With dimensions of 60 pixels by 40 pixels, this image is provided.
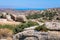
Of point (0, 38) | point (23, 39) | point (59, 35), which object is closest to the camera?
point (59, 35)

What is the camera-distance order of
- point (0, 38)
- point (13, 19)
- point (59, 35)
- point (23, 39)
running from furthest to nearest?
point (13, 19) → point (0, 38) → point (23, 39) → point (59, 35)

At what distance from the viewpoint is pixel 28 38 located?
18.8 metres

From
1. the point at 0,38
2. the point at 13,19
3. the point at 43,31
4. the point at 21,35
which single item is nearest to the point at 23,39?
the point at 21,35

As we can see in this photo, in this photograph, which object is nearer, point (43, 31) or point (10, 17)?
point (43, 31)

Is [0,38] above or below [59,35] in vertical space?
below

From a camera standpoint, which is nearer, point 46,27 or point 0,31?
point 46,27

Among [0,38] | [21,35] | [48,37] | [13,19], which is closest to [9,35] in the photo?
[0,38]

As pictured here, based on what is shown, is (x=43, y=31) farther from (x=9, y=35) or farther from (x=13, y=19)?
(x=13, y=19)

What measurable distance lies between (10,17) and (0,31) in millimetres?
22544

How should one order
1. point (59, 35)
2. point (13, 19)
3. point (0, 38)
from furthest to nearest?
point (13, 19) < point (0, 38) < point (59, 35)

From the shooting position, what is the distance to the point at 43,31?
63.3 ft

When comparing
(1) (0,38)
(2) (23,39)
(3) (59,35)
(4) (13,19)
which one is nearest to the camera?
(3) (59,35)

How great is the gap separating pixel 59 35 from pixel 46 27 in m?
2.04

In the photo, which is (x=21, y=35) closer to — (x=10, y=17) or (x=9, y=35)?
(x=9, y=35)
